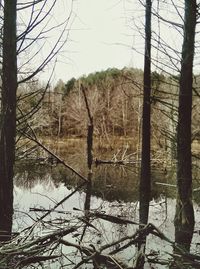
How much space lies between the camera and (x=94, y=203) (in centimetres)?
1117

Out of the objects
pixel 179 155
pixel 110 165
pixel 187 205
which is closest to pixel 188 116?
pixel 179 155

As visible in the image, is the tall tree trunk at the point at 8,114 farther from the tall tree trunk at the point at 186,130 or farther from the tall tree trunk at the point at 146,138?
the tall tree trunk at the point at 146,138

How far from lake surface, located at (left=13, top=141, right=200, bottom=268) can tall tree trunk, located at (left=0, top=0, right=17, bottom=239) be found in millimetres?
607

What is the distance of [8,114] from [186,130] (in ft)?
10.2

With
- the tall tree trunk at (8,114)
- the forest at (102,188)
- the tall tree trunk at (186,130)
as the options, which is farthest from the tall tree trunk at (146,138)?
the tall tree trunk at (8,114)

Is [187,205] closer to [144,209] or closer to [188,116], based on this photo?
[188,116]

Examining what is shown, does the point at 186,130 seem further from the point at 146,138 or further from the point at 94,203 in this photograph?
the point at 94,203

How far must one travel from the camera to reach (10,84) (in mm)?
6051

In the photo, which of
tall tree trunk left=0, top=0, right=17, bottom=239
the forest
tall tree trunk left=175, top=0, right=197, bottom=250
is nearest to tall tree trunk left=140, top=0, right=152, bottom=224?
the forest

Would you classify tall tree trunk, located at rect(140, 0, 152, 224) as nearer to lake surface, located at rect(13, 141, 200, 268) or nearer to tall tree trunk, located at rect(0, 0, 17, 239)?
lake surface, located at rect(13, 141, 200, 268)

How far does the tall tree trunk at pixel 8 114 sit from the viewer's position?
601 cm

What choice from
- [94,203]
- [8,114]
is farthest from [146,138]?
[8,114]

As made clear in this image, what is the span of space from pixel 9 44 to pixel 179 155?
3.46 meters

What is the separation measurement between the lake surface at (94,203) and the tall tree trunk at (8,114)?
61cm
